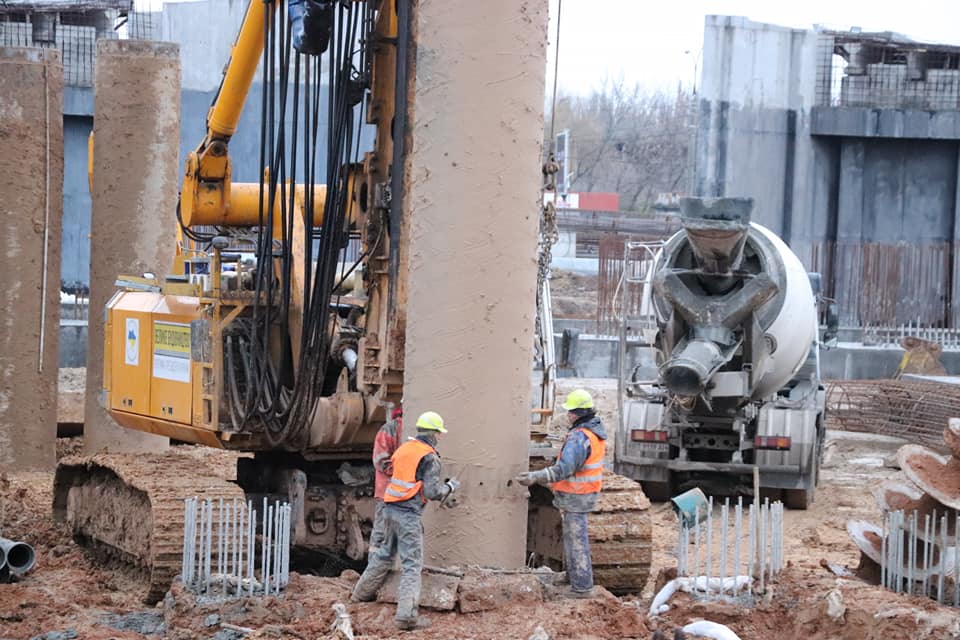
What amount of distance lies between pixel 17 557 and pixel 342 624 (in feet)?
13.5

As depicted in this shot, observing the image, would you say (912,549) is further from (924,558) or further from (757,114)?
(757,114)

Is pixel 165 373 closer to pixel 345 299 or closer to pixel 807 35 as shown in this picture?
pixel 345 299

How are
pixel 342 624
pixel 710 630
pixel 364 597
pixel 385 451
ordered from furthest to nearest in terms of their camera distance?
pixel 385 451 → pixel 364 597 → pixel 342 624 → pixel 710 630

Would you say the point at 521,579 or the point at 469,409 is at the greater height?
the point at 469,409

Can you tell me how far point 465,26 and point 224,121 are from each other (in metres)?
3.10

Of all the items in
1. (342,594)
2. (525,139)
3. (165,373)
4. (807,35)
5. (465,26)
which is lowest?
(342,594)

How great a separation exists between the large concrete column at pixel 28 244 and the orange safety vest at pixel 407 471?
29.0 ft

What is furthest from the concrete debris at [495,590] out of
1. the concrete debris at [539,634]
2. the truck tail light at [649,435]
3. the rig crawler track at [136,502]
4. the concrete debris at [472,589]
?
the truck tail light at [649,435]

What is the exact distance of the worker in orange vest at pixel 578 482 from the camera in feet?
28.1

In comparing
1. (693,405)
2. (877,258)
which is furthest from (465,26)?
(877,258)

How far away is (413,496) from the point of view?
317 inches

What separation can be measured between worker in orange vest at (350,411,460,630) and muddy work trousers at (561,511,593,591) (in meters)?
0.94

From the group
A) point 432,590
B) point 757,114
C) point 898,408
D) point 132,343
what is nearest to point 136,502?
point 132,343

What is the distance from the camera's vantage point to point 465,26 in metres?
8.33
